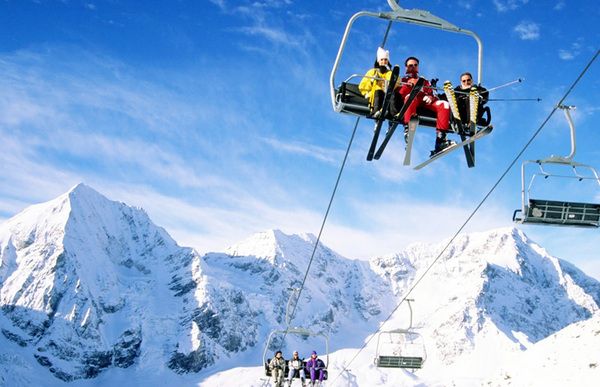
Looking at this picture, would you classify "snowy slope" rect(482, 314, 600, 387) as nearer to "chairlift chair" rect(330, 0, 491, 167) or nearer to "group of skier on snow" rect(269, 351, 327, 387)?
"group of skier on snow" rect(269, 351, 327, 387)

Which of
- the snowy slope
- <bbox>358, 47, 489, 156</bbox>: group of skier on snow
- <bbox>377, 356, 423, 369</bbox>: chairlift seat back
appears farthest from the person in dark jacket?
the snowy slope

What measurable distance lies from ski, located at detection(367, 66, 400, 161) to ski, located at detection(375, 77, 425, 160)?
0.17 metres

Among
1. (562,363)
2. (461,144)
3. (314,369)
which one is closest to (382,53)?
(461,144)

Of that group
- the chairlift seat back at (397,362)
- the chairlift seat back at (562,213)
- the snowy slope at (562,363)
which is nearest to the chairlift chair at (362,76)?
the chairlift seat back at (562,213)

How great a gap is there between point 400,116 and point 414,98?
0.41 m

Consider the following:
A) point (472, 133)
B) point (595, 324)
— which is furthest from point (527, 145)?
point (595, 324)

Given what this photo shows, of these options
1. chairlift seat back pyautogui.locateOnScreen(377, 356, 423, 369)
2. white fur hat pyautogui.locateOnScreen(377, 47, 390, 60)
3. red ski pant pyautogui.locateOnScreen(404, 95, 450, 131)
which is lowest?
chairlift seat back pyautogui.locateOnScreen(377, 356, 423, 369)

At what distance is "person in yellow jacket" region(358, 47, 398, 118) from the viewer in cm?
951

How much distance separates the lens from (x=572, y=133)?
1100 centimetres

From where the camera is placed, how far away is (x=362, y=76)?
8578 mm

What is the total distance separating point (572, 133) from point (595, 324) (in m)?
40.4

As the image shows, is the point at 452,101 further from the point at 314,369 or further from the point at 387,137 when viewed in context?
the point at 314,369

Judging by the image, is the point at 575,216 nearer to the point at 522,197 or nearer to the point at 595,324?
the point at 522,197

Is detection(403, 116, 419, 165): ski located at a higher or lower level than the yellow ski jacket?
lower
